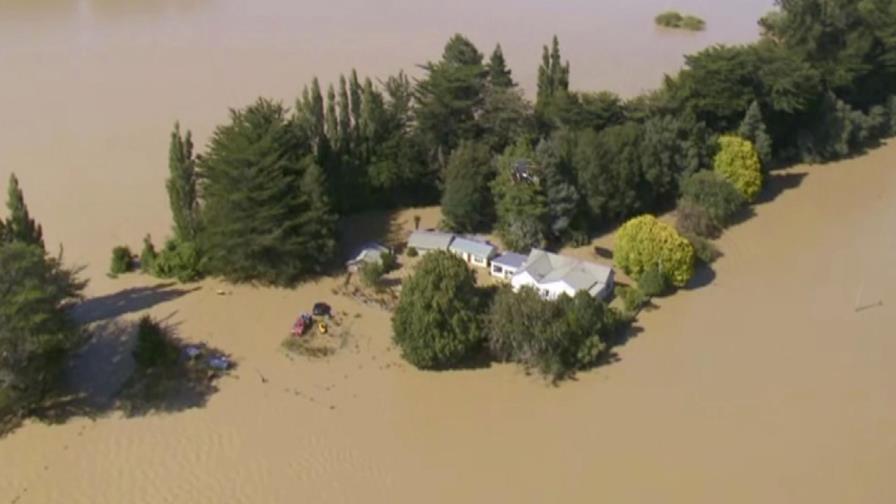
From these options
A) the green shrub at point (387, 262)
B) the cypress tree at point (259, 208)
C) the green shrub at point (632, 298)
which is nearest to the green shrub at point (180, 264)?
the cypress tree at point (259, 208)

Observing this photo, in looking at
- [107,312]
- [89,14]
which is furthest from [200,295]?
[89,14]

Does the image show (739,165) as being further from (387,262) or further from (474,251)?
(387,262)

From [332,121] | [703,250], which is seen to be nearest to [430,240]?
[332,121]

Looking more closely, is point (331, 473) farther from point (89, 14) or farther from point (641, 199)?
point (89, 14)

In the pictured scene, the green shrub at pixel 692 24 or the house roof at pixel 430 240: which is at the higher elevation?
the green shrub at pixel 692 24

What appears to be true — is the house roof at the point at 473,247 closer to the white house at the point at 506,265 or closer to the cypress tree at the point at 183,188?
the white house at the point at 506,265
